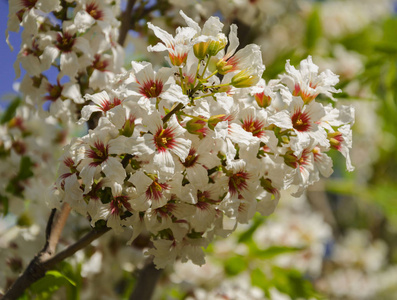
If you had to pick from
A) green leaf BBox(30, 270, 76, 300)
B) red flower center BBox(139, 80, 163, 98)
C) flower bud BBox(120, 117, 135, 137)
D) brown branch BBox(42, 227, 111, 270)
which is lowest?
green leaf BBox(30, 270, 76, 300)

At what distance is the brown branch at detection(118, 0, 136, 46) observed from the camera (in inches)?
29.4

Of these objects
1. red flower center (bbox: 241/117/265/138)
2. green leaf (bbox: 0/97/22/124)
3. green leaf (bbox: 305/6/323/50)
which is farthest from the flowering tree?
green leaf (bbox: 305/6/323/50)

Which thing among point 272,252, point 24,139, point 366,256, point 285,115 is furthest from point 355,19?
point 285,115

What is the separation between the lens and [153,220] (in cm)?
50

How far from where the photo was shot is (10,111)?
903 millimetres

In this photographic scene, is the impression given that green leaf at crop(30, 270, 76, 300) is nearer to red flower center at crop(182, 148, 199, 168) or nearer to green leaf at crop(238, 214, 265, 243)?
red flower center at crop(182, 148, 199, 168)

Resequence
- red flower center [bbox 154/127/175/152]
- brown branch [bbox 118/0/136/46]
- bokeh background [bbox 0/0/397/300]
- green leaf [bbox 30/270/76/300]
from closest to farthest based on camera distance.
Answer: red flower center [bbox 154/127/175/152] < green leaf [bbox 30/270/76/300] < brown branch [bbox 118/0/136/46] < bokeh background [bbox 0/0/397/300]

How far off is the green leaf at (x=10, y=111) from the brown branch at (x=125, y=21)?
28 cm

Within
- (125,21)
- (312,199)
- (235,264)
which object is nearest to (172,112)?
Result: (125,21)

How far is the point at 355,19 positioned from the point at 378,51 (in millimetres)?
904

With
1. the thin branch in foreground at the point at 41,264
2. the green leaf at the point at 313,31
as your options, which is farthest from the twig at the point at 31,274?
the green leaf at the point at 313,31

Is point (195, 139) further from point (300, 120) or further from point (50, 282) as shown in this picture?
point (50, 282)

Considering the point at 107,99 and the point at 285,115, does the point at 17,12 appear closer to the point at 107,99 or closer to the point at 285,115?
the point at 107,99

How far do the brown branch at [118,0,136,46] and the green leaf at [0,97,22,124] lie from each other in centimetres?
28
